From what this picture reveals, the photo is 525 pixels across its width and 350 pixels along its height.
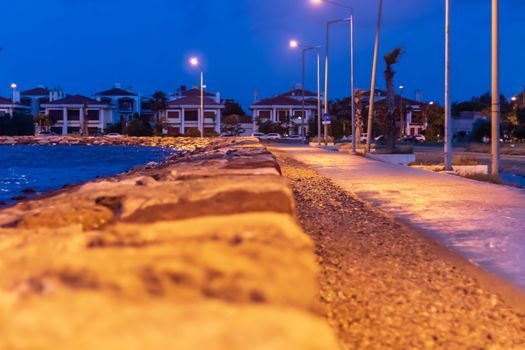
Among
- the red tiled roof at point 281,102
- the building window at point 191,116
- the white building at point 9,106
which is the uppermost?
the red tiled roof at point 281,102

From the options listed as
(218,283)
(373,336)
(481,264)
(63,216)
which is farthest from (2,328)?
(481,264)

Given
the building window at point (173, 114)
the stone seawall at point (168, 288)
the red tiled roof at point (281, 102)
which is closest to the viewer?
the stone seawall at point (168, 288)

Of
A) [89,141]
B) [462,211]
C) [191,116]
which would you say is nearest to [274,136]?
[191,116]

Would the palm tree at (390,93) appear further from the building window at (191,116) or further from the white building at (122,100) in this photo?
the white building at (122,100)

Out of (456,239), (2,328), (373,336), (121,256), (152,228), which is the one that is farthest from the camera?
(456,239)

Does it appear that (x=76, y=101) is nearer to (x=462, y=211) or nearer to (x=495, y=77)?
(x=495, y=77)

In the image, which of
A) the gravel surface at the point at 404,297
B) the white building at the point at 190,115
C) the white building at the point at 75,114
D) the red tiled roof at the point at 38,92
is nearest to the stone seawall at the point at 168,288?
the gravel surface at the point at 404,297

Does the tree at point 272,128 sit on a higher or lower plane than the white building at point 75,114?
lower

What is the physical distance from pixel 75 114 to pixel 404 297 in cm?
9454

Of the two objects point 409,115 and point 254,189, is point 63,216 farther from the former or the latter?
point 409,115

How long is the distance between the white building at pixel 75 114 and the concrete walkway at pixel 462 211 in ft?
258

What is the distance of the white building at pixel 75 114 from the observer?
305ft

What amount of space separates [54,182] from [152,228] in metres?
20.5

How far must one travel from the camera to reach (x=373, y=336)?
186 inches
